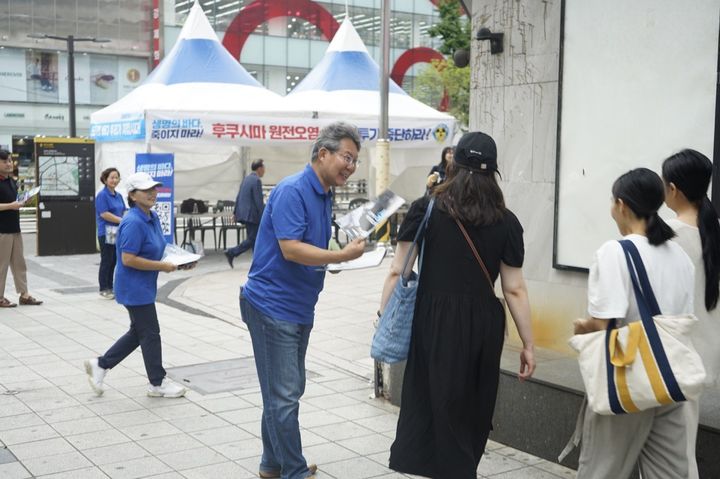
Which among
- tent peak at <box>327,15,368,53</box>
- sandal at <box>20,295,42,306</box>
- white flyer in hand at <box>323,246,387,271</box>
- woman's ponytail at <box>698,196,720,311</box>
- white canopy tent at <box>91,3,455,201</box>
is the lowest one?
sandal at <box>20,295,42,306</box>

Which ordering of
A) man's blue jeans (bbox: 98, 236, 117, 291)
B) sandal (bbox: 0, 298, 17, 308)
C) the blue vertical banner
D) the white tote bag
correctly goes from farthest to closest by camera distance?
1. the blue vertical banner
2. man's blue jeans (bbox: 98, 236, 117, 291)
3. sandal (bbox: 0, 298, 17, 308)
4. the white tote bag

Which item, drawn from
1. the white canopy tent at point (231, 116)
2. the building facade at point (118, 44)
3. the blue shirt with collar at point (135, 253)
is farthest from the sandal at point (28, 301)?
the building facade at point (118, 44)

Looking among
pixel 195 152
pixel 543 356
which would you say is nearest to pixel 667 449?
pixel 543 356

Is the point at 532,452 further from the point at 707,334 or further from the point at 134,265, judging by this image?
the point at 134,265

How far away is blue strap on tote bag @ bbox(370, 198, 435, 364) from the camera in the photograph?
3.72 metres

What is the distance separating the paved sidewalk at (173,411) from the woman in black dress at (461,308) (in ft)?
3.46

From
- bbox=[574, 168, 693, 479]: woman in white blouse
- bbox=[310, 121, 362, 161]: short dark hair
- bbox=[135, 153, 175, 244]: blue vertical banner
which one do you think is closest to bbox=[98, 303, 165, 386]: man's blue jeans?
bbox=[310, 121, 362, 161]: short dark hair

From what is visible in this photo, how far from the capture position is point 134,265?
5871 millimetres

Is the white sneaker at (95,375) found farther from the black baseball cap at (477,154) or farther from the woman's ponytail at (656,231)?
the woman's ponytail at (656,231)

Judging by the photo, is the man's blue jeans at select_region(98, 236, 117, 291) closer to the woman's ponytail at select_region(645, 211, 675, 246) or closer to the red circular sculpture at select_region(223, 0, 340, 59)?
the woman's ponytail at select_region(645, 211, 675, 246)

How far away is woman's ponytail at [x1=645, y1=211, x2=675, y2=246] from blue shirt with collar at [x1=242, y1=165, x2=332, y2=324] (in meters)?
1.63

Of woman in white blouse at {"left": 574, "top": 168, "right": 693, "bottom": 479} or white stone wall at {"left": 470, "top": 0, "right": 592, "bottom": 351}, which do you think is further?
white stone wall at {"left": 470, "top": 0, "right": 592, "bottom": 351}

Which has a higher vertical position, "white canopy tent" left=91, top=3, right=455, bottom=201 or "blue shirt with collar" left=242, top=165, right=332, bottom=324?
"white canopy tent" left=91, top=3, right=455, bottom=201

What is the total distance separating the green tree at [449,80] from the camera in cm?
2617
